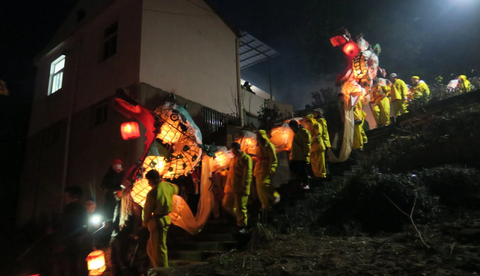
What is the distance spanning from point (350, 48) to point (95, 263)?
10.1 metres

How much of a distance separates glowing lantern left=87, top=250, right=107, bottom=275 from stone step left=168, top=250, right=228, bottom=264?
4.65 ft

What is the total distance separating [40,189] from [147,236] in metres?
8.92

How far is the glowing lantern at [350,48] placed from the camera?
11229 mm

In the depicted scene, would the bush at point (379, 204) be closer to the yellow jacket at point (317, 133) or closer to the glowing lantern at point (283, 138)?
the yellow jacket at point (317, 133)

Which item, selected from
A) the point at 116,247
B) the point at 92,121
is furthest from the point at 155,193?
the point at 92,121

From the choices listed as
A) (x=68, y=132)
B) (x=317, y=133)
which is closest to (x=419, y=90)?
(x=317, y=133)

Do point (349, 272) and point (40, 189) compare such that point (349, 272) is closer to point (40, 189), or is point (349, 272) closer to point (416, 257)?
point (416, 257)

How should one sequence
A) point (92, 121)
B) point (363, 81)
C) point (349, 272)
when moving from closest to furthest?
point (349, 272), point (363, 81), point (92, 121)

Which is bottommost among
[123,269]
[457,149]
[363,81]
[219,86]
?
[123,269]

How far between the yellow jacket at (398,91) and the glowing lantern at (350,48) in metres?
2.27

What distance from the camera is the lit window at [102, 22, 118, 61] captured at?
11.9m

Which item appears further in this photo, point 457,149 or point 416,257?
point 457,149

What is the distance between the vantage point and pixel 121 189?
6777 millimetres

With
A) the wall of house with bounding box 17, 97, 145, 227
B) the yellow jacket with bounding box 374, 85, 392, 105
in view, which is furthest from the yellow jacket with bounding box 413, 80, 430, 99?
the wall of house with bounding box 17, 97, 145, 227
